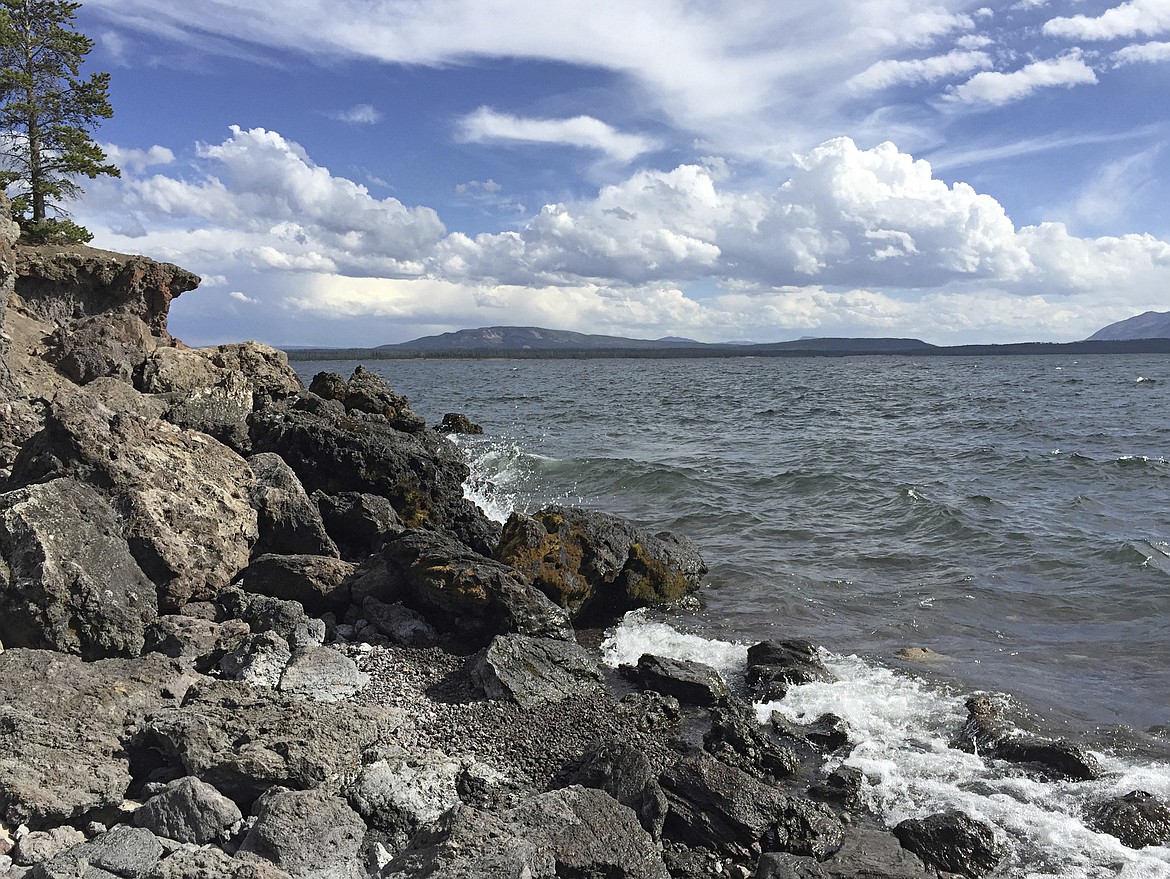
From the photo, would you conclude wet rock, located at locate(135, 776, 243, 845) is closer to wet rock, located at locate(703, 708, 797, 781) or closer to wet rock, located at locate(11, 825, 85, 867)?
wet rock, located at locate(11, 825, 85, 867)

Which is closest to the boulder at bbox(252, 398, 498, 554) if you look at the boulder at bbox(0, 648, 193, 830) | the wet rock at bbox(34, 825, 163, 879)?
the boulder at bbox(0, 648, 193, 830)

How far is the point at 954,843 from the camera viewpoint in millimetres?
7859

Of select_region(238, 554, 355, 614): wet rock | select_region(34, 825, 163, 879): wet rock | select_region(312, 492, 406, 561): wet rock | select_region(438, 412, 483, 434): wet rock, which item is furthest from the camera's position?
select_region(438, 412, 483, 434): wet rock

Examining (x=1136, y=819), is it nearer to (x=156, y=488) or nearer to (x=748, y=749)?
(x=748, y=749)

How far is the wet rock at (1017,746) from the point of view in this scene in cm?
932

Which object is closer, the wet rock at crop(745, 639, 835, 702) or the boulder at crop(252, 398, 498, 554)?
the wet rock at crop(745, 639, 835, 702)

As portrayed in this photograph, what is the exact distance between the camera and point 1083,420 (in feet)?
158

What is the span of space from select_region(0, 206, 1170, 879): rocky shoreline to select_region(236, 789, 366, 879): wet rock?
0.8 inches

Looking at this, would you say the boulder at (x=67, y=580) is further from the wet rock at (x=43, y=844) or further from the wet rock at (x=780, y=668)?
the wet rock at (x=780, y=668)

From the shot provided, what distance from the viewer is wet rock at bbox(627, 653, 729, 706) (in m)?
10.9

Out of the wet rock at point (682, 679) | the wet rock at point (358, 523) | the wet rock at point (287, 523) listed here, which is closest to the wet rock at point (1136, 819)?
the wet rock at point (682, 679)

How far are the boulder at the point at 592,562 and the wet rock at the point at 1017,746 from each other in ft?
19.8

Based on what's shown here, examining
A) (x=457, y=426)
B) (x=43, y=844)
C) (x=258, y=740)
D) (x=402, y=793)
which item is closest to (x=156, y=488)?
(x=258, y=740)

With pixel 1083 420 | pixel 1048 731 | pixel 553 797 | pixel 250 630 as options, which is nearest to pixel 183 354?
pixel 250 630
